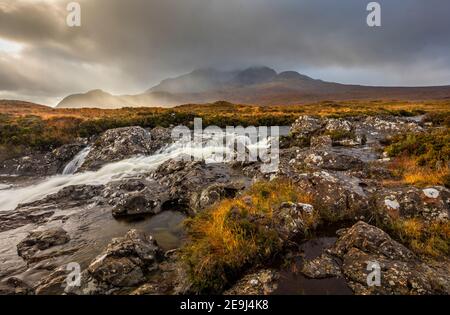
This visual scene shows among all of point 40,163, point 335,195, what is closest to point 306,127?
point 335,195

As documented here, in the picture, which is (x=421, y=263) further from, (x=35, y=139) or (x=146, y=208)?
(x=35, y=139)

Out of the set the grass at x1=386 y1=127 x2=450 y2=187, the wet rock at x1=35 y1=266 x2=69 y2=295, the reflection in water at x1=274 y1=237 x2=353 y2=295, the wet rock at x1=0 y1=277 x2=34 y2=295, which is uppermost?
the grass at x1=386 y1=127 x2=450 y2=187

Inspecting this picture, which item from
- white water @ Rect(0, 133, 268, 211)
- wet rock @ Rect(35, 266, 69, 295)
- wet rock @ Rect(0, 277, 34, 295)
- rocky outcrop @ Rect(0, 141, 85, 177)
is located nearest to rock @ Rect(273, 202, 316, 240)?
wet rock @ Rect(35, 266, 69, 295)

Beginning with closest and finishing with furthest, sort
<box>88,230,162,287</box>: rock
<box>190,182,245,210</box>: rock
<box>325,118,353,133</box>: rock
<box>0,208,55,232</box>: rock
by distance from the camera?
<box>88,230,162,287</box>: rock → <box>190,182,245,210</box>: rock → <box>0,208,55,232</box>: rock → <box>325,118,353,133</box>: rock

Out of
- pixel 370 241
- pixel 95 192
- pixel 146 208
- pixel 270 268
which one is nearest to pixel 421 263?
pixel 370 241

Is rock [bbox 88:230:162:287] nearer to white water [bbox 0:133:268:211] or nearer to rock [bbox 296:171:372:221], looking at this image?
rock [bbox 296:171:372:221]

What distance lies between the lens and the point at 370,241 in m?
7.75

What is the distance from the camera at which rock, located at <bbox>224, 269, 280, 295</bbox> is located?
21.7 ft

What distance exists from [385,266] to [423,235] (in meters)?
2.75

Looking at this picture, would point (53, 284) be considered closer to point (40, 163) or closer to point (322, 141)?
point (40, 163)

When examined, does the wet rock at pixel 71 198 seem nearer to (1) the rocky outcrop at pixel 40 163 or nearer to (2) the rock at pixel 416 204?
(1) the rocky outcrop at pixel 40 163

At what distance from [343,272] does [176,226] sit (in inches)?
269

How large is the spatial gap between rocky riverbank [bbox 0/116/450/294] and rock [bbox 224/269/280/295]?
0.03 m

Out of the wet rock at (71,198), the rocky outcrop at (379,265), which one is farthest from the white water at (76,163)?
the rocky outcrop at (379,265)
